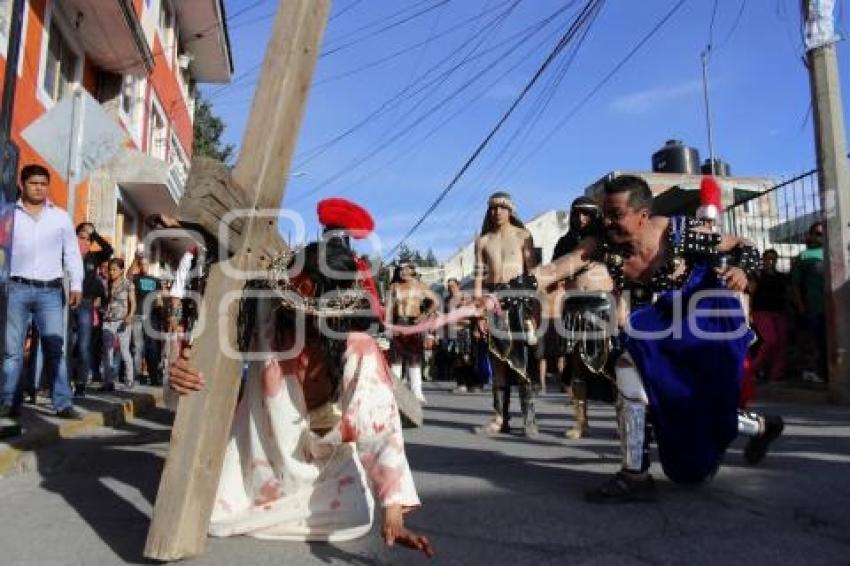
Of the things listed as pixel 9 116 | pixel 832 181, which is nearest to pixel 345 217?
pixel 9 116

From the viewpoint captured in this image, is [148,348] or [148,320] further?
[148,348]

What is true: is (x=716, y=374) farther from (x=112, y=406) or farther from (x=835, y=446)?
(x=112, y=406)

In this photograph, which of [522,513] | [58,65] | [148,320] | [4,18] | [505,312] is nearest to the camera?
[522,513]

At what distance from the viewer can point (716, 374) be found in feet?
12.1

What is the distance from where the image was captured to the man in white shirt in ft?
19.0

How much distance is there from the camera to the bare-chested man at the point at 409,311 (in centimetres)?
1013

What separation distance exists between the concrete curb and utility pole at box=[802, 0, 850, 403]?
7.49 meters

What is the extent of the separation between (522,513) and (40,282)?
4.30 meters

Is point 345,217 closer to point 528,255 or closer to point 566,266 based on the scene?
point 566,266

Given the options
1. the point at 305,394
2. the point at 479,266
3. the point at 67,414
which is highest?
the point at 479,266

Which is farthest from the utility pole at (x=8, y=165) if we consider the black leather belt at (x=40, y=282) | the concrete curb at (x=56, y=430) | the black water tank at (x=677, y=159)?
the black water tank at (x=677, y=159)

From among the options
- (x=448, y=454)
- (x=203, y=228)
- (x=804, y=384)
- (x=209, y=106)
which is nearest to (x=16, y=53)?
(x=203, y=228)

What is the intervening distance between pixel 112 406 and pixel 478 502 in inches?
187

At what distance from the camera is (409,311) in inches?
420
